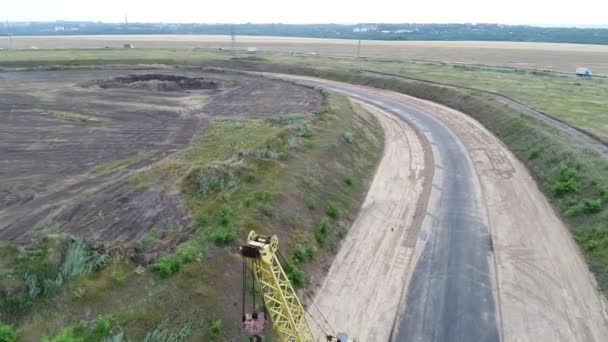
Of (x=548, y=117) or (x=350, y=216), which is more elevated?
(x=548, y=117)

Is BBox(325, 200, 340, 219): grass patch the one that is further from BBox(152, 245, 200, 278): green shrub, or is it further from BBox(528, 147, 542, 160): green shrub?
BBox(528, 147, 542, 160): green shrub

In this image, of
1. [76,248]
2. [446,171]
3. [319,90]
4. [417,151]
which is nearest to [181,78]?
[319,90]

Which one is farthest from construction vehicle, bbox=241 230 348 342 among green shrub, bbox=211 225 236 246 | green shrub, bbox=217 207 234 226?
green shrub, bbox=217 207 234 226

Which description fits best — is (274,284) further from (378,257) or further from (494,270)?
(494,270)

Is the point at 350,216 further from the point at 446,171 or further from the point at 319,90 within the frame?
the point at 319,90

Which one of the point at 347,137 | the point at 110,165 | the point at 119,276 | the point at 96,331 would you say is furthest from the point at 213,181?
the point at 347,137

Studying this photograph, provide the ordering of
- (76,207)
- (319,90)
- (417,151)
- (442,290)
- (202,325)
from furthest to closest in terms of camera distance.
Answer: (319,90)
(417,151)
(76,207)
(442,290)
(202,325)
